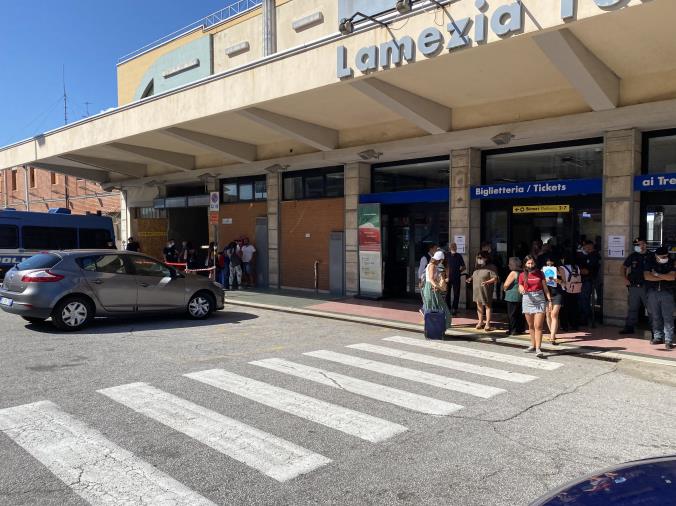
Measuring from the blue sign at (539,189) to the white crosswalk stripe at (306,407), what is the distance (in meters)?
8.05

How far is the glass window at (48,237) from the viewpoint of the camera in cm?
1672

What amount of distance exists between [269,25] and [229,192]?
19.6 ft

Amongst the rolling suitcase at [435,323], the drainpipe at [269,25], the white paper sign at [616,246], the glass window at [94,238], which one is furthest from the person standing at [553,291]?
the glass window at [94,238]

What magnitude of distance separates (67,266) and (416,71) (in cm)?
742

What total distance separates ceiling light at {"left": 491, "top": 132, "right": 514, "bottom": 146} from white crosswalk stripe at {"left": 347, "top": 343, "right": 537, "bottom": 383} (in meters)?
5.65

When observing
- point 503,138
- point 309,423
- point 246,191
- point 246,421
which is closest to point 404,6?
point 503,138

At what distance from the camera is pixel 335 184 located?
16203 millimetres

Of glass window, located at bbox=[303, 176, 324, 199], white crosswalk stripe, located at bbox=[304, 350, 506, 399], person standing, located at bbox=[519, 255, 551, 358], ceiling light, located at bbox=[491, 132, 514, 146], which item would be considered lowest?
white crosswalk stripe, located at bbox=[304, 350, 506, 399]

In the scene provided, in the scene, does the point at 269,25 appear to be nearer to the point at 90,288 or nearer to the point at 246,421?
the point at 90,288

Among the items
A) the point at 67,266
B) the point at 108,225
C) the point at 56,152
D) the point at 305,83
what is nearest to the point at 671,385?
the point at 305,83

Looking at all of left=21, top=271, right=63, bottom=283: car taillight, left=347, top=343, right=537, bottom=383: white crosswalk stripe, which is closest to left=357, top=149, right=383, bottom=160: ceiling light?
left=347, top=343, right=537, bottom=383: white crosswalk stripe

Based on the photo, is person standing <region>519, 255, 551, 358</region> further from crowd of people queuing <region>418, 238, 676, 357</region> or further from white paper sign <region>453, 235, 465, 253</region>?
white paper sign <region>453, 235, 465, 253</region>

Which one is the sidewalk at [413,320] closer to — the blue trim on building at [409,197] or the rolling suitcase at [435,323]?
the rolling suitcase at [435,323]

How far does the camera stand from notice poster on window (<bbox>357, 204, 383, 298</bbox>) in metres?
14.8
